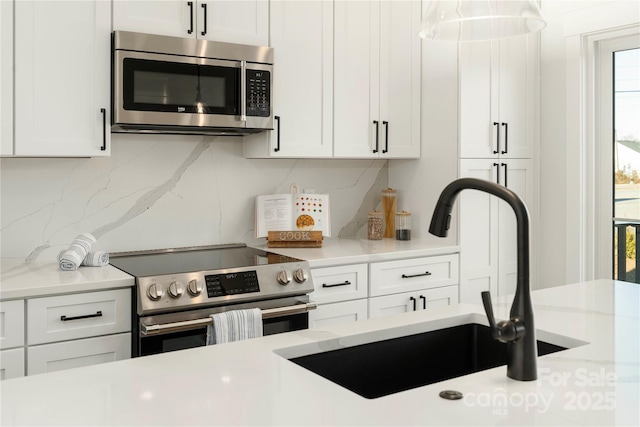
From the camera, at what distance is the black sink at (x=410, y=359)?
1.65 metres

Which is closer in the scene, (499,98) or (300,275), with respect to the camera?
(300,275)

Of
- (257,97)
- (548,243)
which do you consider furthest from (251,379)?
(548,243)

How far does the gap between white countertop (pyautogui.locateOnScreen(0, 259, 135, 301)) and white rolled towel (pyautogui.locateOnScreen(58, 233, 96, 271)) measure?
3cm

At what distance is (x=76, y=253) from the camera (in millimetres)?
2736

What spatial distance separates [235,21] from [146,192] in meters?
0.94

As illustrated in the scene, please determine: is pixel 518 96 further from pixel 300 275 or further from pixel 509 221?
pixel 300 275

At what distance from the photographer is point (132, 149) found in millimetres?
3211

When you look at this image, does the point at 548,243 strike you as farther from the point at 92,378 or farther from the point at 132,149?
the point at 92,378

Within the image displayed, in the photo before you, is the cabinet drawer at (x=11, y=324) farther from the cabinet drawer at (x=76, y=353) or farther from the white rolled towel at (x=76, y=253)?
the white rolled towel at (x=76, y=253)

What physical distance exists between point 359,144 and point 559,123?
131cm

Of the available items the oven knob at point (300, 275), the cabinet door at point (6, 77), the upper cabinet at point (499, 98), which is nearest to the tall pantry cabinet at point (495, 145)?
the upper cabinet at point (499, 98)

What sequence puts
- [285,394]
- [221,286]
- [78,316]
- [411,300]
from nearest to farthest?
[285,394] → [78,316] → [221,286] → [411,300]

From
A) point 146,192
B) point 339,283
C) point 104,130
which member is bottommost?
point 339,283

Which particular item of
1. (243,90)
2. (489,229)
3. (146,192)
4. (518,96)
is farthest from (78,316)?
(518,96)
